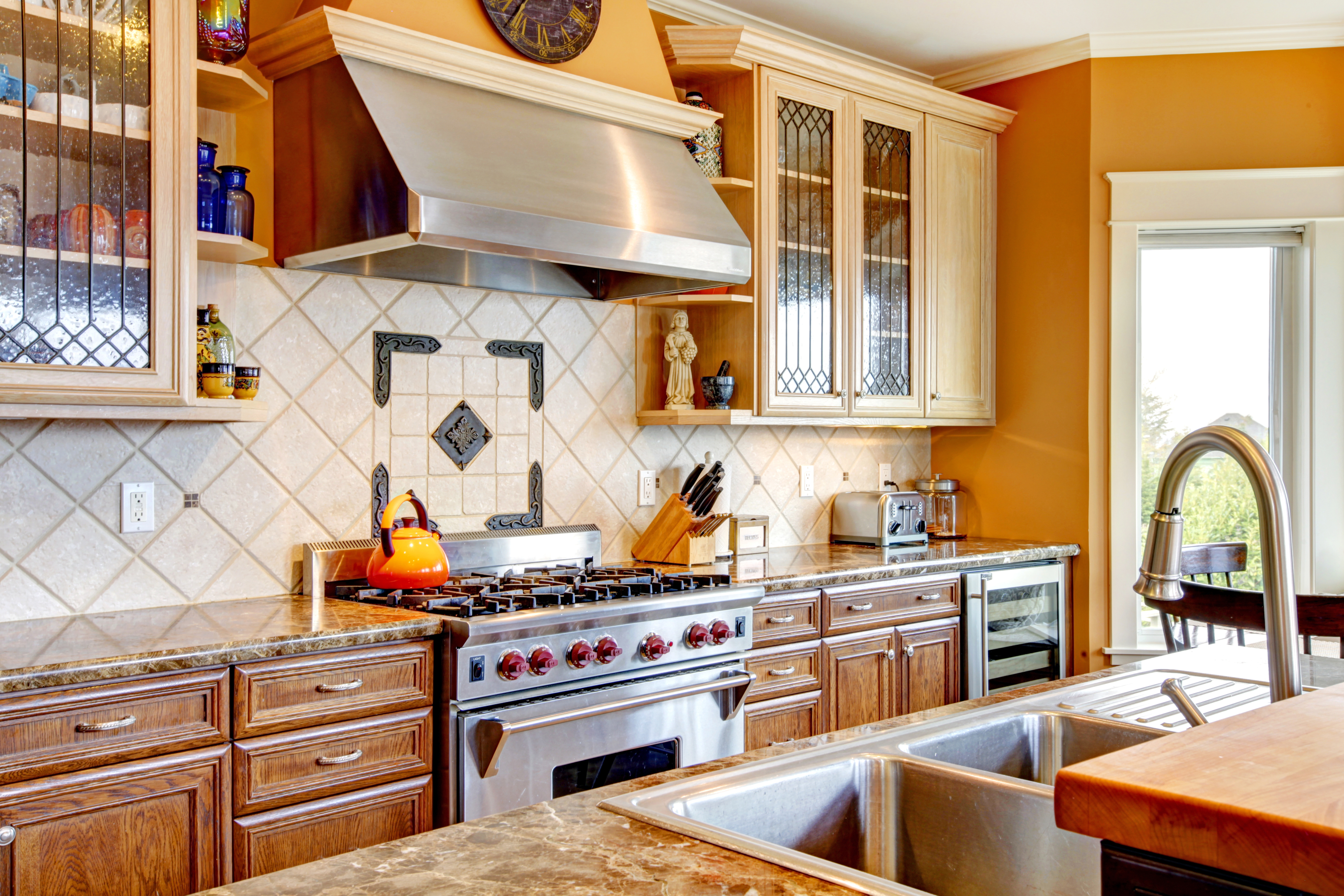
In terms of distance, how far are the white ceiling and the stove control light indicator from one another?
199 centimetres

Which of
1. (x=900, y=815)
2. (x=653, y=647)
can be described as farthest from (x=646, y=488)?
(x=900, y=815)

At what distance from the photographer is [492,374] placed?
10.3ft

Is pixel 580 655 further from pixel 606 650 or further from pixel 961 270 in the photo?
pixel 961 270

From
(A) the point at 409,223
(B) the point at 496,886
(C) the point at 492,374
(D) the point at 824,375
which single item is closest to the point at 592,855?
(B) the point at 496,886

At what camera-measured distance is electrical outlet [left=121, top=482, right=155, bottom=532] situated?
8.14ft

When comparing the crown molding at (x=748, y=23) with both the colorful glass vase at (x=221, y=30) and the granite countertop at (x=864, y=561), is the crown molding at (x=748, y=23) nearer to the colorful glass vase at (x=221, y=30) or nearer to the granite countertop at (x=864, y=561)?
the colorful glass vase at (x=221, y=30)

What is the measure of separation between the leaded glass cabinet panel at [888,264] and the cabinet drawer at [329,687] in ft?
6.29

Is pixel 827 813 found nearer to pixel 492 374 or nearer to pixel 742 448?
pixel 492 374

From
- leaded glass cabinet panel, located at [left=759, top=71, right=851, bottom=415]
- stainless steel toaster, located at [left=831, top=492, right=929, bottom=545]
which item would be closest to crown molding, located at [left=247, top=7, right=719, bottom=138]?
leaded glass cabinet panel, located at [left=759, top=71, right=851, bottom=415]

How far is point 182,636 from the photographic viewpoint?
212 centimetres

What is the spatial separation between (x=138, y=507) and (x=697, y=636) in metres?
1.35

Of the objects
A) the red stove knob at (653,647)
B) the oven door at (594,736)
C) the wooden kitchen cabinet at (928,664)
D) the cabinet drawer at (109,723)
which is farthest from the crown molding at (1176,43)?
the cabinet drawer at (109,723)

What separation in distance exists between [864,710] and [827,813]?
2127 mm

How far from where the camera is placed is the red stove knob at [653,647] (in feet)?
8.63
